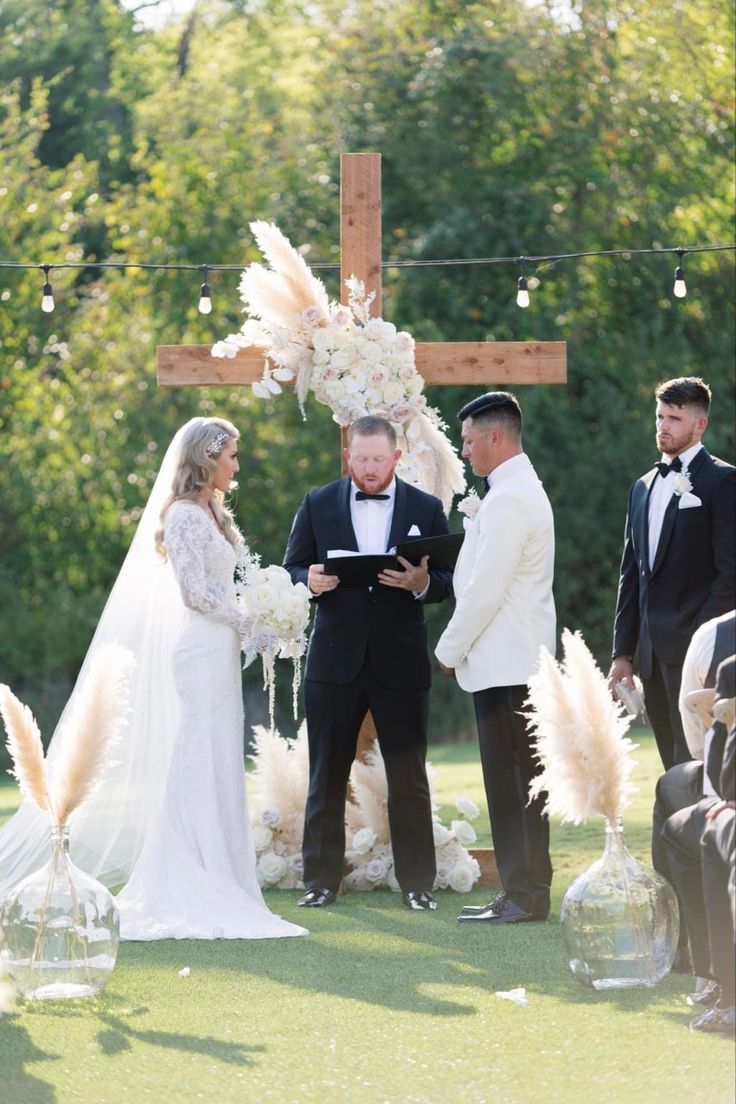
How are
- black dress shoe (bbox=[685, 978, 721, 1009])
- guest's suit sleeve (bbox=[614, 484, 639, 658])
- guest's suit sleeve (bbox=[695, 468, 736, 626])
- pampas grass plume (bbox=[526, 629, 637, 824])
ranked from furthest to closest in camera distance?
guest's suit sleeve (bbox=[614, 484, 639, 658]), guest's suit sleeve (bbox=[695, 468, 736, 626]), pampas grass plume (bbox=[526, 629, 637, 824]), black dress shoe (bbox=[685, 978, 721, 1009])

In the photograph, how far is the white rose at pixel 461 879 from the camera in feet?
22.3

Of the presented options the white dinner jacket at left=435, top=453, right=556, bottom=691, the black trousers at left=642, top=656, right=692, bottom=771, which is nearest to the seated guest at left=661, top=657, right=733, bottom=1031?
the black trousers at left=642, top=656, right=692, bottom=771

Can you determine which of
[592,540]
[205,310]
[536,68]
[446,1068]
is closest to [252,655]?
[205,310]

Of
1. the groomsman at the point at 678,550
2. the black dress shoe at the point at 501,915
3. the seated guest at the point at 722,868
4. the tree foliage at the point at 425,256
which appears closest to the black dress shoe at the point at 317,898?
the black dress shoe at the point at 501,915

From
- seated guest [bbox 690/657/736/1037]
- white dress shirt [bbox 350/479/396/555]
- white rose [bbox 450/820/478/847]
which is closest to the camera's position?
seated guest [bbox 690/657/736/1037]

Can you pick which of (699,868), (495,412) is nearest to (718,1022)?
(699,868)

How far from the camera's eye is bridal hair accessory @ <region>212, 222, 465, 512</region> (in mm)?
6777

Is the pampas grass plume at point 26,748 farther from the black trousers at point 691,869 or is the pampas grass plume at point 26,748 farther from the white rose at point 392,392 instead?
the white rose at point 392,392

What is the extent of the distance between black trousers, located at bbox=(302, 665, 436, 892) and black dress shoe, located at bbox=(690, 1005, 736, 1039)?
2302mm

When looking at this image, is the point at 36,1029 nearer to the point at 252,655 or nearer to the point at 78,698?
the point at 78,698

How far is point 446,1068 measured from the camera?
4098 millimetres

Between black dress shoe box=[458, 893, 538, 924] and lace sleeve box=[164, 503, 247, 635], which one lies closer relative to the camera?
black dress shoe box=[458, 893, 538, 924]

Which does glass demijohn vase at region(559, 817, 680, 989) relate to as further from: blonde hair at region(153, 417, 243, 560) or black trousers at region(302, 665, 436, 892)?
blonde hair at region(153, 417, 243, 560)

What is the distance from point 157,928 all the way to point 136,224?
14.3 m
